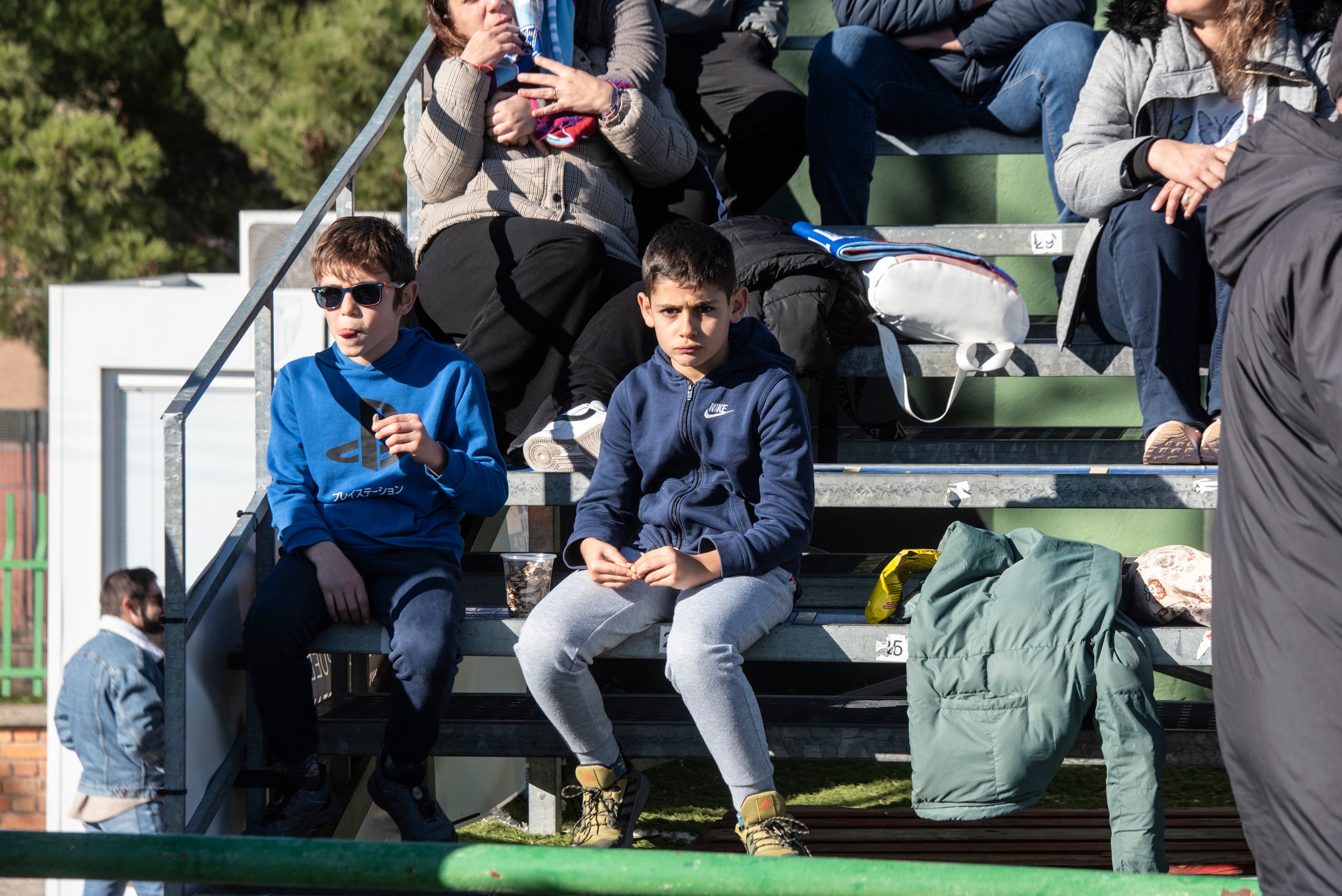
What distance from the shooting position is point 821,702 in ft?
9.71

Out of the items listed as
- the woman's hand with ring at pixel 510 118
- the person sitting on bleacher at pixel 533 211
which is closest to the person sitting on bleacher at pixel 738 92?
the person sitting on bleacher at pixel 533 211

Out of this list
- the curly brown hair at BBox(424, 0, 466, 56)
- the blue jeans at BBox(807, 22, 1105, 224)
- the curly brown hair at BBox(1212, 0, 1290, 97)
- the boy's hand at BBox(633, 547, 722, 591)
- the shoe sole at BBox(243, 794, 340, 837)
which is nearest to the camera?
the boy's hand at BBox(633, 547, 722, 591)

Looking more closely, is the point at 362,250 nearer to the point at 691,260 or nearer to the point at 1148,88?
the point at 691,260

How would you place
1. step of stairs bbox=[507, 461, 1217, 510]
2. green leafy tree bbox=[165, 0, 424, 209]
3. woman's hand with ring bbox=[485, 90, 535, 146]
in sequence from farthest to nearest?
green leafy tree bbox=[165, 0, 424, 209] < woman's hand with ring bbox=[485, 90, 535, 146] < step of stairs bbox=[507, 461, 1217, 510]

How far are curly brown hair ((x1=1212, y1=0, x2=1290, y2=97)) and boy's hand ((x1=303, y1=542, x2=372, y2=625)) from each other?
2520mm

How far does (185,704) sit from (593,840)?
84cm

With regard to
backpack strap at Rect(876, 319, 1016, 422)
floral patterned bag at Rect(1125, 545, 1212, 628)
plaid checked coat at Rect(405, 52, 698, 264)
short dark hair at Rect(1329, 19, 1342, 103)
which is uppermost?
plaid checked coat at Rect(405, 52, 698, 264)

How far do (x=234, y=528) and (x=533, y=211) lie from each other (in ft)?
4.00

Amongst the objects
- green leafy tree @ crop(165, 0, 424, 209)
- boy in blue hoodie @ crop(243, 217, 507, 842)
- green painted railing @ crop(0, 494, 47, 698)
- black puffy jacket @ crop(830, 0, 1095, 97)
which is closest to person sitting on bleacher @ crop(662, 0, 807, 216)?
black puffy jacket @ crop(830, 0, 1095, 97)

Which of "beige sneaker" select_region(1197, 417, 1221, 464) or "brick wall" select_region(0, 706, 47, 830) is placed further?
"brick wall" select_region(0, 706, 47, 830)

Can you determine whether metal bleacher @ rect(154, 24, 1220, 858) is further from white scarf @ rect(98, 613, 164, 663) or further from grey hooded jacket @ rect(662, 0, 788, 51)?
grey hooded jacket @ rect(662, 0, 788, 51)

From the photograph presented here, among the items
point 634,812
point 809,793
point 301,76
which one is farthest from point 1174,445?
point 301,76

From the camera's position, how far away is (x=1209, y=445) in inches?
121

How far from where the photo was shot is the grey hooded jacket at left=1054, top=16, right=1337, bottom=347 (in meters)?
3.34
